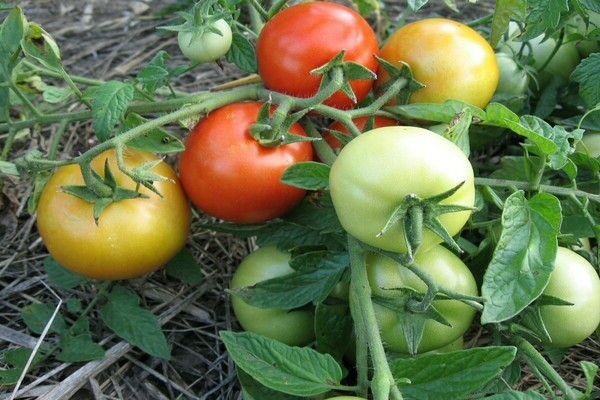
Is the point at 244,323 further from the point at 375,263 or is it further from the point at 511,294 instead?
the point at 511,294

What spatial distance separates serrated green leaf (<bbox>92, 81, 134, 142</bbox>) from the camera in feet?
3.66

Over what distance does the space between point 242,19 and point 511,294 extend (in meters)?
1.38

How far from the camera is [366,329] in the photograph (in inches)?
38.2

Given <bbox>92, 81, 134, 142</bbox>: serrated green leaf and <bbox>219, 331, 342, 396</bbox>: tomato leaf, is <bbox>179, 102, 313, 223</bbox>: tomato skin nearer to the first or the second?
<bbox>92, 81, 134, 142</bbox>: serrated green leaf

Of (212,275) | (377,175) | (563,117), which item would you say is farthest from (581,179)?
(212,275)

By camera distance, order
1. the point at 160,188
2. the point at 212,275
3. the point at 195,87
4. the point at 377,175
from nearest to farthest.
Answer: the point at 377,175 → the point at 160,188 → the point at 212,275 → the point at 195,87

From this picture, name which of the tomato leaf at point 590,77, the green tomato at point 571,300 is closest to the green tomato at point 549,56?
the tomato leaf at point 590,77

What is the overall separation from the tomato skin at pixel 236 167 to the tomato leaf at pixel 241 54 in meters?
0.12

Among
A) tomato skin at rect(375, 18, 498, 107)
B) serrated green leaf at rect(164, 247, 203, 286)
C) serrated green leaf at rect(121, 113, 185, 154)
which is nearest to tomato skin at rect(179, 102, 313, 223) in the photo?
serrated green leaf at rect(121, 113, 185, 154)

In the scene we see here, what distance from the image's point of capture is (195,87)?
191 centimetres

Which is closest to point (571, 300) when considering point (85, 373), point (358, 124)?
point (358, 124)

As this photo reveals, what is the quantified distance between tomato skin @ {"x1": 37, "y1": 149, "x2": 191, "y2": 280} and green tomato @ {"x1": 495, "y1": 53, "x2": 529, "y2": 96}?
2.52 ft

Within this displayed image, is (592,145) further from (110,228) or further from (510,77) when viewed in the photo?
(110,228)

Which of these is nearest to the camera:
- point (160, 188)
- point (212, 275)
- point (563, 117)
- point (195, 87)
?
point (160, 188)
